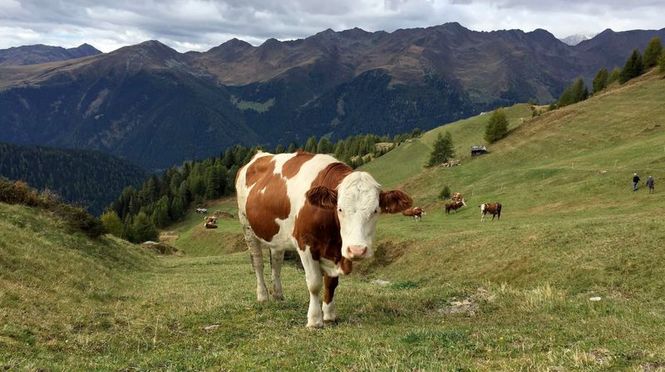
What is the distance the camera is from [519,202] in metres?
62.9

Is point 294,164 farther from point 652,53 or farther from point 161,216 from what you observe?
point 652,53

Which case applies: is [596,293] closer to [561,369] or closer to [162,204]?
[561,369]

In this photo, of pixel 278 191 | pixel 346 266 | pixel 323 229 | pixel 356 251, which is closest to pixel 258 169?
pixel 278 191

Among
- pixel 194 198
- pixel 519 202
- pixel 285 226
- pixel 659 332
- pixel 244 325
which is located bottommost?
pixel 194 198

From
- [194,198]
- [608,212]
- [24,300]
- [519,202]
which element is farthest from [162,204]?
[24,300]

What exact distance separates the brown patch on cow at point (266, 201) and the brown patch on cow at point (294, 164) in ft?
0.84

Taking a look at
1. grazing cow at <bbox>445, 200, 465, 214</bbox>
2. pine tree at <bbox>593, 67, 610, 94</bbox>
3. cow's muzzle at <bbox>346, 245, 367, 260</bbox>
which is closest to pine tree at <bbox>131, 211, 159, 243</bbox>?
grazing cow at <bbox>445, 200, 465, 214</bbox>

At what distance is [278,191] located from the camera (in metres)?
14.1

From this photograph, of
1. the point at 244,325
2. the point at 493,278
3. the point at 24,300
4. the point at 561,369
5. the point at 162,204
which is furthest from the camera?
the point at 162,204

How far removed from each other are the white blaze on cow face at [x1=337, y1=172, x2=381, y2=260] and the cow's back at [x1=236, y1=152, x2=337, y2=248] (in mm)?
2028

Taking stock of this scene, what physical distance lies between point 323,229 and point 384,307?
410 cm

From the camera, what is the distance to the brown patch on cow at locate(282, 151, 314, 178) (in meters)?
14.0

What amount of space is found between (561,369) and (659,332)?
4756 millimetres

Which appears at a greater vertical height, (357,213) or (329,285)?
(357,213)
